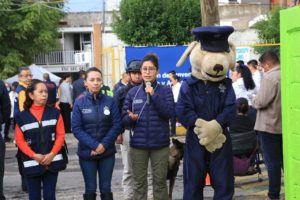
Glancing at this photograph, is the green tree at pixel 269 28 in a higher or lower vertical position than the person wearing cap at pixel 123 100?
higher

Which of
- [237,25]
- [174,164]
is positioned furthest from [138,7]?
[174,164]

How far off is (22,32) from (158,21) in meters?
7.44

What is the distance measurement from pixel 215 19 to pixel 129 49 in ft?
22.7

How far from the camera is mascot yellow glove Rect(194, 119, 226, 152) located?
6.06 metres

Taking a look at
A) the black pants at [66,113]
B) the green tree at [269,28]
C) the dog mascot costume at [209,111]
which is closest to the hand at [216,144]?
the dog mascot costume at [209,111]

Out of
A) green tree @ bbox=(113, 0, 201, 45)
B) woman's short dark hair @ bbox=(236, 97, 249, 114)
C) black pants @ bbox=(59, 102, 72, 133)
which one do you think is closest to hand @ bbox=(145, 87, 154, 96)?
woman's short dark hair @ bbox=(236, 97, 249, 114)

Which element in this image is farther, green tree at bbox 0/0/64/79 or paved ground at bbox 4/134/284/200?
green tree at bbox 0/0/64/79

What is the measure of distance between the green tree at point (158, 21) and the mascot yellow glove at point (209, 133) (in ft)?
80.8

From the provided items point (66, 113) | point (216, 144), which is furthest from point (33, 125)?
point (66, 113)

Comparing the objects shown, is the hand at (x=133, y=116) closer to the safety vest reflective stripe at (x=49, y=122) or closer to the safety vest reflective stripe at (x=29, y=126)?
the safety vest reflective stripe at (x=49, y=122)

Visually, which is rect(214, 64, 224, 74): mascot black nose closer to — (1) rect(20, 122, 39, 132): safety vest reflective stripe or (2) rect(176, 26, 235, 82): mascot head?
(2) rect(176, 26, 235, 82): mascot head

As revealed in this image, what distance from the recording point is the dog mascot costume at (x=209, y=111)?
6211 mm

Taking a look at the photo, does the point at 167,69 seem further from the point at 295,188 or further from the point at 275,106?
the point at 295,188

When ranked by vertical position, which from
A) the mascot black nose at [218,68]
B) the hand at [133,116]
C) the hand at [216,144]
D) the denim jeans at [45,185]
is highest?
the mascot black nose at [218,68]
